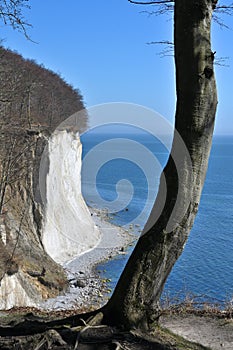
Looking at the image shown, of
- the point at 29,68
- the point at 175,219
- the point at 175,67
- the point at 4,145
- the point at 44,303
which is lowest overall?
the point at 44,303

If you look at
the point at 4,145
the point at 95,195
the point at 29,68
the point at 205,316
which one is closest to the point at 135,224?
the point at 95,195

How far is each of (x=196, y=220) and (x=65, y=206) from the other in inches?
357

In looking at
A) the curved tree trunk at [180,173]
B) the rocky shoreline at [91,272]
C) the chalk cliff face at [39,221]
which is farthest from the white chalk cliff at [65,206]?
the curved tree trunk at [180,173]

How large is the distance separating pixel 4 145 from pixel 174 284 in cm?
895

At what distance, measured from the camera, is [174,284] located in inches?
577

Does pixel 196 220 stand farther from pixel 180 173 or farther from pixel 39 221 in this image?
pixel 180 173

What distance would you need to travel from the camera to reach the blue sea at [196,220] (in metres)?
8.16

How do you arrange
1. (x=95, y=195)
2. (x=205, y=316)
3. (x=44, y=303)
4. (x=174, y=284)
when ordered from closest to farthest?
(x=205, y=316) < (x=174, y=284) < (x=44, y=303) < (x=95, y=195)

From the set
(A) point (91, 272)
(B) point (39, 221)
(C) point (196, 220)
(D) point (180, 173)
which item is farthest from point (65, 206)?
(D) point (180, 173)

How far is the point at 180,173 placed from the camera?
3.20 meters

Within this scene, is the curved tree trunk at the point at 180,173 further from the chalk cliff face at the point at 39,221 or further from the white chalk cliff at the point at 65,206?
the white chalk cliff at the point at 65,206

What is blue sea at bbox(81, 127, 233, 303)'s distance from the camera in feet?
26.8

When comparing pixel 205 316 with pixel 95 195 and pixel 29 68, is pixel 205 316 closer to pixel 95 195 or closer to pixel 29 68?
pixel 29 68

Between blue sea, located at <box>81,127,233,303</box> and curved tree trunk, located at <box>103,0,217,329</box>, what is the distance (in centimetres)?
112
